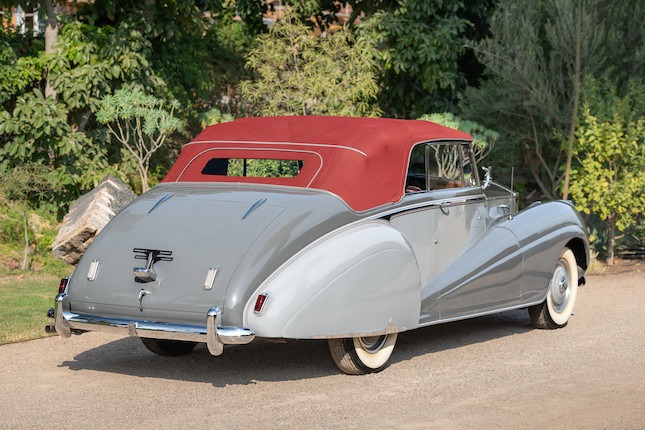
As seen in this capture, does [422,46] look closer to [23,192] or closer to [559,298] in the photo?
[23,192]

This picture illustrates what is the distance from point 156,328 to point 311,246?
110cm

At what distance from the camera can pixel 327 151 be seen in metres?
7.76

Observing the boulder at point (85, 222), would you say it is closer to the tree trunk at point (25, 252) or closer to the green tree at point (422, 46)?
the tree trunk at point (25, 252)

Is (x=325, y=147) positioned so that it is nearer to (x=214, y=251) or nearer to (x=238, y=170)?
(x=238, y=170)

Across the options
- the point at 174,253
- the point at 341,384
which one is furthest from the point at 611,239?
the point at 174,253

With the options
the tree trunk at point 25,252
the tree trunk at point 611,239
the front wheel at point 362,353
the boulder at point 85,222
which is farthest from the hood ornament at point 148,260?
the tree trunk at point 611,239

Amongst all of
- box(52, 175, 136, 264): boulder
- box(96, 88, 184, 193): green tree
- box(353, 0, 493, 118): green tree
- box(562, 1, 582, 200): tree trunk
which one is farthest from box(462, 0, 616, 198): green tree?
box(52, 175, 136, 264): boulder

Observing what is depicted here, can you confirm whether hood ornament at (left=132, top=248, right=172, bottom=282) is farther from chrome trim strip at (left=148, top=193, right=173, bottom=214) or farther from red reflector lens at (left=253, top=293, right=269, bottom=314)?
red reflector lens at (left=253, top=293, right=269, bottom=314)

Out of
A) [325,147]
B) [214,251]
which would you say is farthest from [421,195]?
[214,251]

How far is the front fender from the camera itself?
22.2ft

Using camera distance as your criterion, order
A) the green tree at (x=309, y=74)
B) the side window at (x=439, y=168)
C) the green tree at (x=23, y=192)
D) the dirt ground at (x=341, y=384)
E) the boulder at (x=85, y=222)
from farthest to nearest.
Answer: the green tree at (x=309, y=74)
the green tree at (x=23, y=192)
the boulder at (x=85, y=222)
the side window at (x=439, y=168)
the dirt ground at (x=341, y=384)

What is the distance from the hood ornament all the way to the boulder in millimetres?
5086

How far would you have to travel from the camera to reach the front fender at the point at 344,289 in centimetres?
→ 677

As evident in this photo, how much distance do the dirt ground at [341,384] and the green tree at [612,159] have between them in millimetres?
4926
